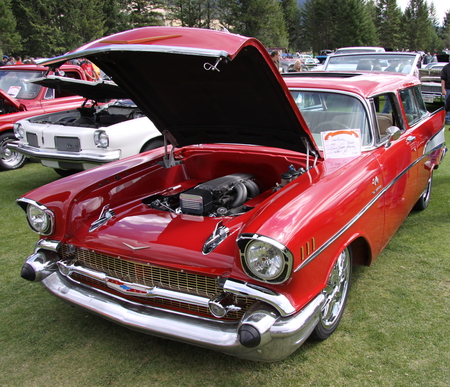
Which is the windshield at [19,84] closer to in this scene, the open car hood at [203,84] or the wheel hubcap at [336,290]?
the open car hood at [203,84]

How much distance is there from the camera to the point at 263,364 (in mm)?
2336


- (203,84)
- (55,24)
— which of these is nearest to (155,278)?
(203,84)

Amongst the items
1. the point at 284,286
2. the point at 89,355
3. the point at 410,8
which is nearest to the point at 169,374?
the point at 89,355

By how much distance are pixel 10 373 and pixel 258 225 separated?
1645mm

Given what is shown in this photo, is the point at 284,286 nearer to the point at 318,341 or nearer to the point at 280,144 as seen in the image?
the point at 318,341

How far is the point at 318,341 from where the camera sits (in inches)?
97.3

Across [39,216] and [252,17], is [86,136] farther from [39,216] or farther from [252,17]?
[252,17]

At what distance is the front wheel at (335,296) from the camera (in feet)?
7.97

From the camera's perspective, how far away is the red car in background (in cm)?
732

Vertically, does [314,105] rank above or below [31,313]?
above

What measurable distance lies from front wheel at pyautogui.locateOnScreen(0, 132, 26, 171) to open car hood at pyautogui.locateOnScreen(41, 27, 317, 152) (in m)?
5.07

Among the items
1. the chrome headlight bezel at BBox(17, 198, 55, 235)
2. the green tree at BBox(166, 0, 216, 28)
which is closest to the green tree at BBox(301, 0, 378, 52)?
the green tree at BBox(166, 0, 216, 28)

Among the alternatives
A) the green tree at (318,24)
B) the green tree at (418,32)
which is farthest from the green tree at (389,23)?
the green tree at (318,24)

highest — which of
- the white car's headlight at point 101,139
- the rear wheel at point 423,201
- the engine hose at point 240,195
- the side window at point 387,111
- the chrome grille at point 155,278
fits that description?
the side window at point 387,111
